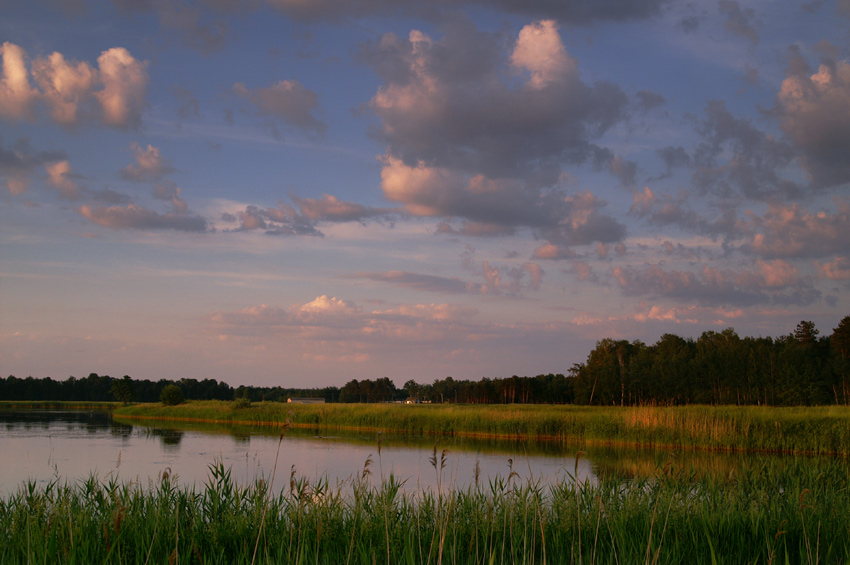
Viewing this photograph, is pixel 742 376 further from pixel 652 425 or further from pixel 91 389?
pixel 91 389

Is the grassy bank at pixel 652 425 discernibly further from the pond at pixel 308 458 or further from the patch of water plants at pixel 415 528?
the patch of water plants at pixel 415 528

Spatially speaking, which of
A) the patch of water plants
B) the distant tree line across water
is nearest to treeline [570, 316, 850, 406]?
the distant tree line across water

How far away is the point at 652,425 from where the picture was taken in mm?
26703

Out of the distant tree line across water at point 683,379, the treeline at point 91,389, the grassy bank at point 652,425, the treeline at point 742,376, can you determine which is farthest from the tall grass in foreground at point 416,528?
the treeline at point 91,389

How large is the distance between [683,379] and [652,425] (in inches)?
1649

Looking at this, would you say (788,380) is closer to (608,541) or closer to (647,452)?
(647,452)

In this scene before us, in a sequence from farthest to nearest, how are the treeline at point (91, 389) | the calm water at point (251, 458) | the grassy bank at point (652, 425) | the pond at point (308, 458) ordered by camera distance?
the treeline at point (91, 389), the grassy bank at point (652, 425), the calm water at point (251, 458), the pond at point (308, 458)

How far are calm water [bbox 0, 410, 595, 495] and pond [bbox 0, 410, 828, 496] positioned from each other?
1.4 inches

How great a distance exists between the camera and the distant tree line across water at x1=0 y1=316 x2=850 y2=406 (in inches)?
2233

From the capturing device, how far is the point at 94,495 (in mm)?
7113

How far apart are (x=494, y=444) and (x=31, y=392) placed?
106m

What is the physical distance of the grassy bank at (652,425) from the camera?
77.0 ft

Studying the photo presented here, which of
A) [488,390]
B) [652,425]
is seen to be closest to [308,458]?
[652,425]

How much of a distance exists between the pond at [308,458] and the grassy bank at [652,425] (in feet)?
6.04
